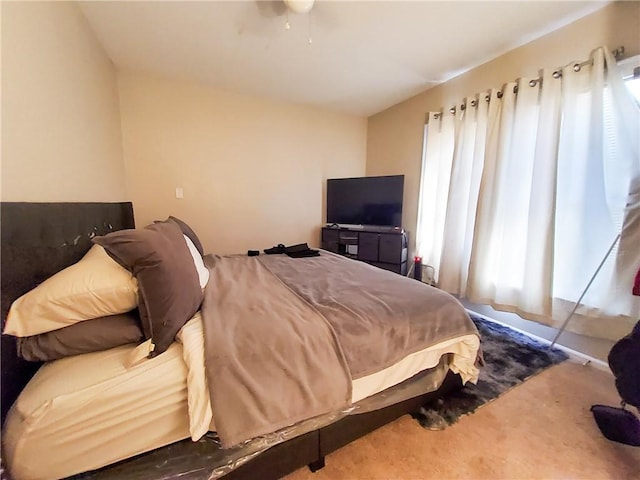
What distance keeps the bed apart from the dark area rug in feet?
1.58

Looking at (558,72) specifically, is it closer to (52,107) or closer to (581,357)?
(581,357)

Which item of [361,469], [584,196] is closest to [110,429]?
[361,469]

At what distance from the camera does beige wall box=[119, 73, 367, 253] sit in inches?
112

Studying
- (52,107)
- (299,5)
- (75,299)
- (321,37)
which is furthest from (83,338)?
(321,37)

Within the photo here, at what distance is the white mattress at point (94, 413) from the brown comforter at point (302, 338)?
0.52 feet

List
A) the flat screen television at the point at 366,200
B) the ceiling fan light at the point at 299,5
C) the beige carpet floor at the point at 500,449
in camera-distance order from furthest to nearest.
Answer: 1. the flat screen television at the point at 366,200
2. the ceiling fan light at the point at 299,5
3. the beige carpet floor at the point at 500,449

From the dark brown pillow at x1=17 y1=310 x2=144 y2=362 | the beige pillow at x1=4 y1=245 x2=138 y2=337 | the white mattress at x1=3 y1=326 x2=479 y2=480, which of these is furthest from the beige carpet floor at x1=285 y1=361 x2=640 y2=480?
the beige pillow at x1=4 y1=245 x2=138 y2=337

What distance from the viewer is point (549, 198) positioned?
6.75 feet

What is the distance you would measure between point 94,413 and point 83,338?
0.28 meters

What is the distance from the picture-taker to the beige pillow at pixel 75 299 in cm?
86

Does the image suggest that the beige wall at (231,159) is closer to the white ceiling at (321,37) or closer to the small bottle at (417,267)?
the white ceiling at (321,37)

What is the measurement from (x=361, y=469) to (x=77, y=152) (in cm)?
226

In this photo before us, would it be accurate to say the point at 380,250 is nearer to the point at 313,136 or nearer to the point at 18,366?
the point at 313,136

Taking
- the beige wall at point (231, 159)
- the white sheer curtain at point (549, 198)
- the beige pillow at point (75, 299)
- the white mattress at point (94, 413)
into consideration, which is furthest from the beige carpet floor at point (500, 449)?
the beige wall at point (231, 159)
